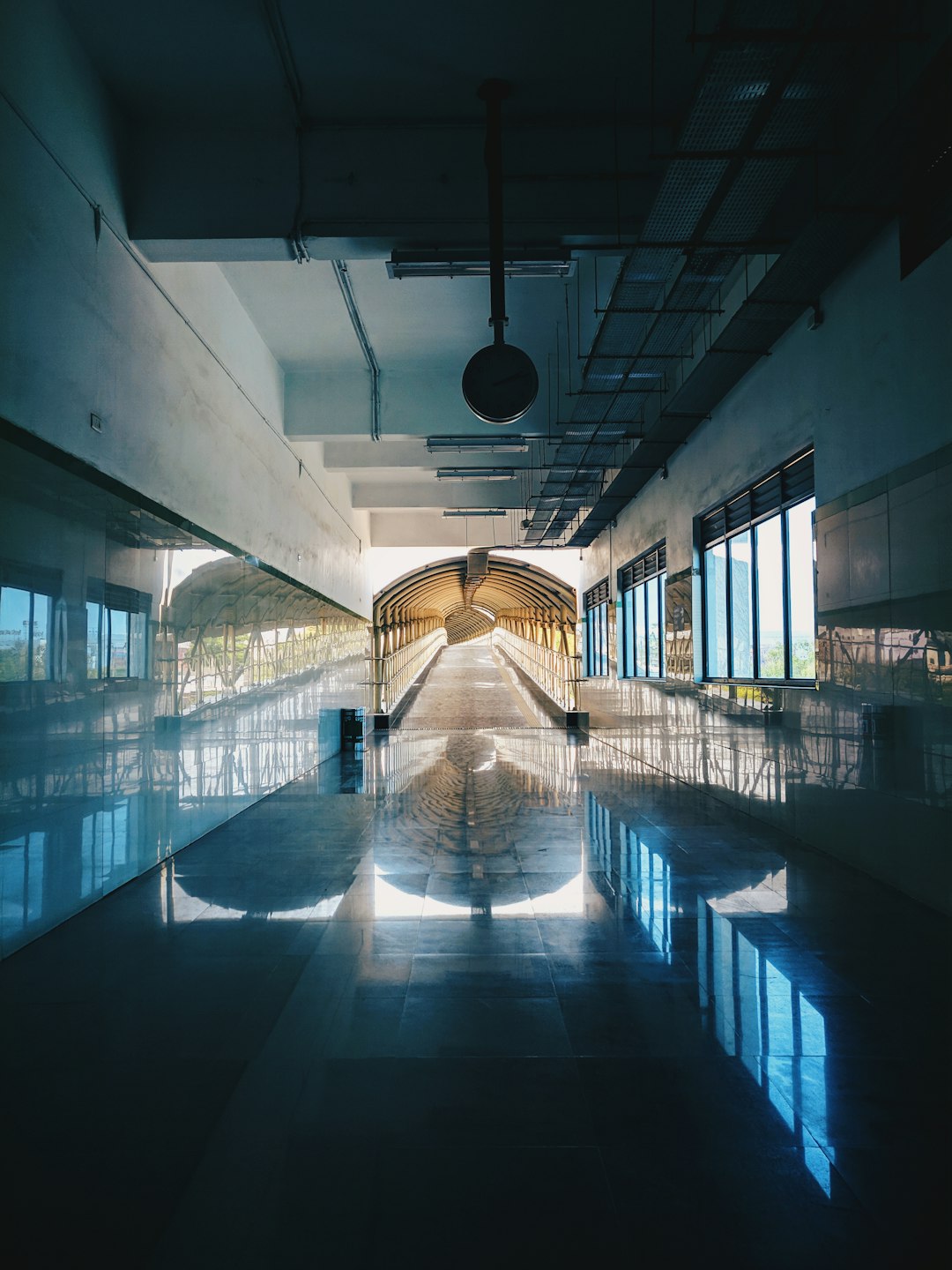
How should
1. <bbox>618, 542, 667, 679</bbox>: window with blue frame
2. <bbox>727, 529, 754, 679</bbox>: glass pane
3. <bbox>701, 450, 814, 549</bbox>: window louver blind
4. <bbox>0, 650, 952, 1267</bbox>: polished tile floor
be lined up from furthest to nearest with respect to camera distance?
<bbox>618, 542, 667, 679</bbox>: window with blue frame, <bbox>727, 529, 754, 679</bbox>: glass pane, <bbox>701, 450, 814, 549</bbox>: window louver blind, <bbox>0, 650, 952, 1267</bbox>: polished tile floor

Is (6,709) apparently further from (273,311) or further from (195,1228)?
(273,311)

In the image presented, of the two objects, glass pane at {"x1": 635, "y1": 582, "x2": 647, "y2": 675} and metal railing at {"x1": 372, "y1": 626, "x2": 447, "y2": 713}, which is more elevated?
glass pane at {"x1": 635, "y1": 582, "x2": 647, "y2": 675}

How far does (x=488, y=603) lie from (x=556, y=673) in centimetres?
2090

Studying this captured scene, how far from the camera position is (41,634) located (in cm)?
398

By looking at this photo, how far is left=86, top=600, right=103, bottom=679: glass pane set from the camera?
4.49 meters

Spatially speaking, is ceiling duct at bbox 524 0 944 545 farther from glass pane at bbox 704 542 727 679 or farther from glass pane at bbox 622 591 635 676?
glass pane at bbox 622 591 635 676

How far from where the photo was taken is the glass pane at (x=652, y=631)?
12.2 meters

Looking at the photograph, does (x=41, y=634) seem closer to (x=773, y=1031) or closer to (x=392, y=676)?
(x=773, y=1031)

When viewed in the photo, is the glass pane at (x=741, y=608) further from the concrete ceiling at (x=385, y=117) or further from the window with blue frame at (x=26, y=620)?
the window with blue frame at (x=26, y=620)

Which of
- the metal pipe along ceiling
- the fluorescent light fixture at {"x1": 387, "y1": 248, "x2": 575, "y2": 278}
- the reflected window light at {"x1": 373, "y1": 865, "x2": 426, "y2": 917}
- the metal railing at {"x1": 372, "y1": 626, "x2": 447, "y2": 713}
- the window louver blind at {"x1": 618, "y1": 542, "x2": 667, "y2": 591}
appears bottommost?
the reflected window light at {"x1": 373, "y1": 865, "x2": 426, "y2": 917}

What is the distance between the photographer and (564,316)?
8.66m

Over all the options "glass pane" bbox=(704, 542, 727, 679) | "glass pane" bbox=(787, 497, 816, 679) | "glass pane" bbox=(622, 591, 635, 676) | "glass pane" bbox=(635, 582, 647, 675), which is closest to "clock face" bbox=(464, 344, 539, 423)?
"glass pane" bbox=(787, 497, 816, 679)

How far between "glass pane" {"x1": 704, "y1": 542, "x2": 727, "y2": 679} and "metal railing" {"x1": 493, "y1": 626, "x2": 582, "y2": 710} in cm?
899

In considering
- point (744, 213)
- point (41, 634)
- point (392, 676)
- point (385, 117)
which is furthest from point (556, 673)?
point (41, 634)
